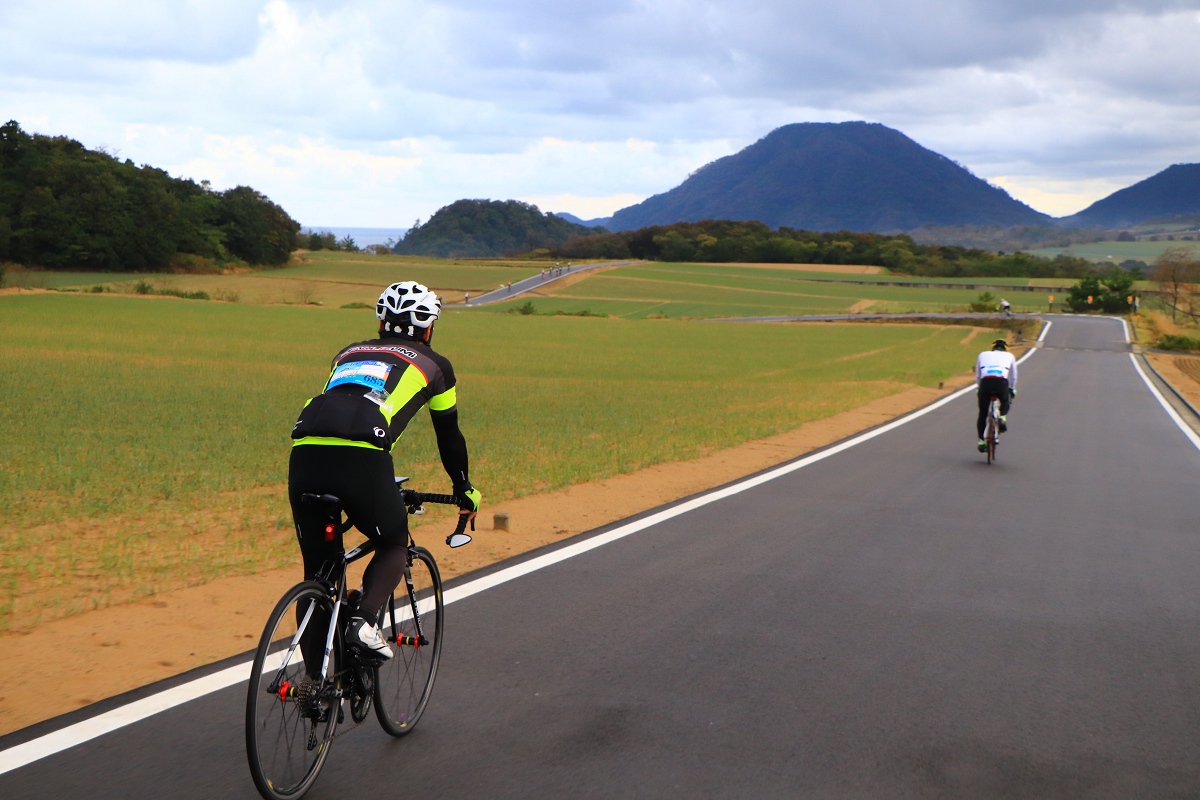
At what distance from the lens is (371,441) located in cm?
400

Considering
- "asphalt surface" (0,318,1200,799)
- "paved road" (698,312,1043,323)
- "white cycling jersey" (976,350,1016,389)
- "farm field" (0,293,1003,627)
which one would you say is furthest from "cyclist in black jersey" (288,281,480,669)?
"paved road" (698,312,1043,323)

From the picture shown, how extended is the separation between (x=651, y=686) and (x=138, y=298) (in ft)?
228

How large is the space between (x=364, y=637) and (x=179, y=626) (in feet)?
9.11

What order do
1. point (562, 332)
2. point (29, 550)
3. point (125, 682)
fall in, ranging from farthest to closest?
point (562, 332)
point (29, 550)
point (125, 682)

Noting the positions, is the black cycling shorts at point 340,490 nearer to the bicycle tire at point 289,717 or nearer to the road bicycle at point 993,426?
the bicycle tire at point 289,717

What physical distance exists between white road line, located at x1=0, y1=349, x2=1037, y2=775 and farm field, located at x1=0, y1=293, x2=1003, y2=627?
6.10ft

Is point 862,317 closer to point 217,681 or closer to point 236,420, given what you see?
point 236,420

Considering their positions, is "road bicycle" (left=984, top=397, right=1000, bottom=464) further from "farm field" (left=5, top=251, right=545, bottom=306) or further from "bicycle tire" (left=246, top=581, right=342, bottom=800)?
"farm field" (left=5, top=251, right=545, bottom=306)

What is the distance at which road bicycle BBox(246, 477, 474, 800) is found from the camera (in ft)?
12.3

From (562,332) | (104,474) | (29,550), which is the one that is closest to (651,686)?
(29,550)

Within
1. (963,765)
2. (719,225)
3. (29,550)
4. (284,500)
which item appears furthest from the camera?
(719,225)

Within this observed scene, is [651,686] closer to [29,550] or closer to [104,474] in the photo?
[29,550]

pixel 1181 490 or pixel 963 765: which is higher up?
pixel 963 765

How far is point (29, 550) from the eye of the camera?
8.38 metres
